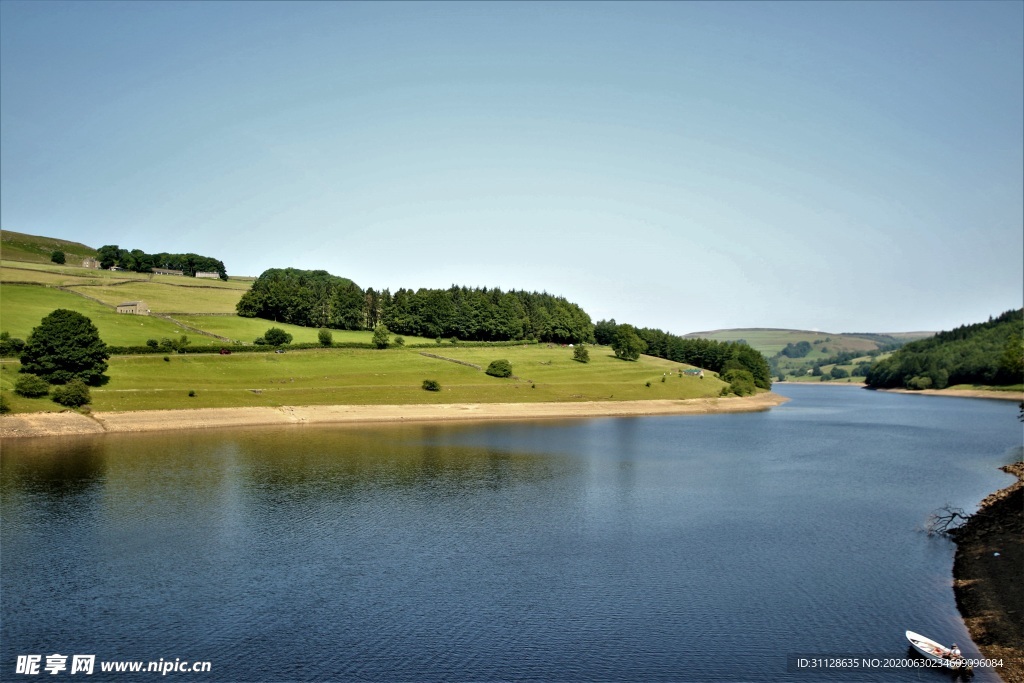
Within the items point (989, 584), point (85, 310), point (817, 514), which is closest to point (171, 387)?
point (85, 310)

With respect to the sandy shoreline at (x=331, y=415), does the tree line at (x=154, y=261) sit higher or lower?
higher

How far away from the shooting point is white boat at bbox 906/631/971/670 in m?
24.5

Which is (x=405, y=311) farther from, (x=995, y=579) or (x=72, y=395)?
(x=995, y=579)

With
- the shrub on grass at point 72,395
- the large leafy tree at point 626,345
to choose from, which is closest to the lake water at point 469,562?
the shrub on grass at point 72,395

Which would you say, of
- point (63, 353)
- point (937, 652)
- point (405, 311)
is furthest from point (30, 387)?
point (937, 652)

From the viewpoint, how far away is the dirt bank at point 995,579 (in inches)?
1045

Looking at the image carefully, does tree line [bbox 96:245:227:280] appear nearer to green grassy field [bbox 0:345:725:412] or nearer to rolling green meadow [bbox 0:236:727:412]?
rolling green meadow [bbox 0:236:727:412]

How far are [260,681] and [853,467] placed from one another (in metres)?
61.1

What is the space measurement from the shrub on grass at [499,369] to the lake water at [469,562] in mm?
53880

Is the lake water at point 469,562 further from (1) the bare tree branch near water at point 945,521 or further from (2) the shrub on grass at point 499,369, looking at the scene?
(2) the shrub on grass at point 499,369

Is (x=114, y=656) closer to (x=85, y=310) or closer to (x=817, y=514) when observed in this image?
(x=817, y=514)

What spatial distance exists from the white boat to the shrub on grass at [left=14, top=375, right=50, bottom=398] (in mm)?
91255

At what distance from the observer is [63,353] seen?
289 ft

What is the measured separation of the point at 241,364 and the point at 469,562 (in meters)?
84.4
